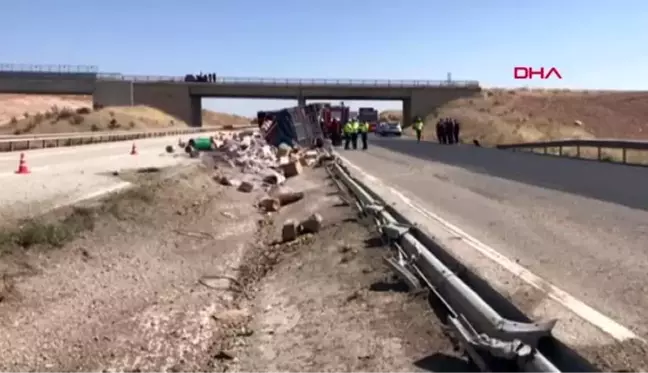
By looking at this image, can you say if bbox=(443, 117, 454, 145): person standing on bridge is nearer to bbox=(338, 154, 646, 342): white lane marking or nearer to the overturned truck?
the overturned truck

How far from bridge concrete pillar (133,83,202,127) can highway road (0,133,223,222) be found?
222ft

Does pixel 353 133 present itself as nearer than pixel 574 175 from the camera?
No

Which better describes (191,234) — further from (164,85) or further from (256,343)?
(164,85)

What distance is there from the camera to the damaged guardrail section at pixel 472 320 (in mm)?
5582

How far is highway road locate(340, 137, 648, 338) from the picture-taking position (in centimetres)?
897

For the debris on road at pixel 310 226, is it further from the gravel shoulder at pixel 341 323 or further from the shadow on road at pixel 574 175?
the shadow on road at pixel 574 175

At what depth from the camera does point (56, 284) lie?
11.3 meters

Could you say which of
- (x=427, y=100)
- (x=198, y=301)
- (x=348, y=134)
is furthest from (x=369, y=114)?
(x=198, y=301)

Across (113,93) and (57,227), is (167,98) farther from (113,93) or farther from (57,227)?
(57,227)

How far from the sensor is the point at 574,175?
25.5 m

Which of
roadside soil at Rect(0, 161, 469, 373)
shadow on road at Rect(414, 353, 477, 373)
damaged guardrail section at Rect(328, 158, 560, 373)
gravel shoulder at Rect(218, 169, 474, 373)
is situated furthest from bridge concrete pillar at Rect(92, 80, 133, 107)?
shadow on road at Rect(414, 353, 477, 373)

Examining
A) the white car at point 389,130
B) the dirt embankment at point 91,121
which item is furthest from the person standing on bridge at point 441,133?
the dirt embankment at point 91,121

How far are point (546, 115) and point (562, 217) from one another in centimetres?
8934

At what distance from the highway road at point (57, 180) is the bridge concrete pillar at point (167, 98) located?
6775 centimetres
